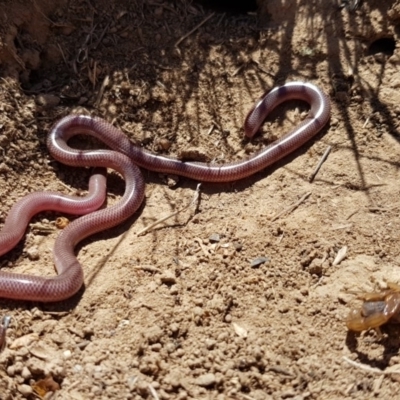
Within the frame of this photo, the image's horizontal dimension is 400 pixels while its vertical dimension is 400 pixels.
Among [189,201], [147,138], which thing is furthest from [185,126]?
[189,201]

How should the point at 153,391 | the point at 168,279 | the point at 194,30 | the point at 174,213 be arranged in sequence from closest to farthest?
1. the point at 153,391
2. the point at 168,279
3. the point at 174,213
4. the point at 194,30

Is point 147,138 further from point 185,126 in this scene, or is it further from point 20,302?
point 20,302

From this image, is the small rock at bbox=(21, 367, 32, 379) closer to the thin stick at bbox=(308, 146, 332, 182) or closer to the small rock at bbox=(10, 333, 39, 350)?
the small rock at bbox=(10, 333, 39, 350)

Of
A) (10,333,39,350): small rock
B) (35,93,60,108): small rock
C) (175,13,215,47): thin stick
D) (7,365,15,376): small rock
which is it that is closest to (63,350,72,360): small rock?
(10,333,39,350): small rock

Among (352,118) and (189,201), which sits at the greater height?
(352,118)

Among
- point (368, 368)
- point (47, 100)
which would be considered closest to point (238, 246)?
point (368, 368)

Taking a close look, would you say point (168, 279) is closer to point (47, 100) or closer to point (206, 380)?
point (206, 380)

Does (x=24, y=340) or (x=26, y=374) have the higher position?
(x=24, y=340)

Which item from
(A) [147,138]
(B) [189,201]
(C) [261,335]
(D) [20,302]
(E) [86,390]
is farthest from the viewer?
(A) [147,138]
